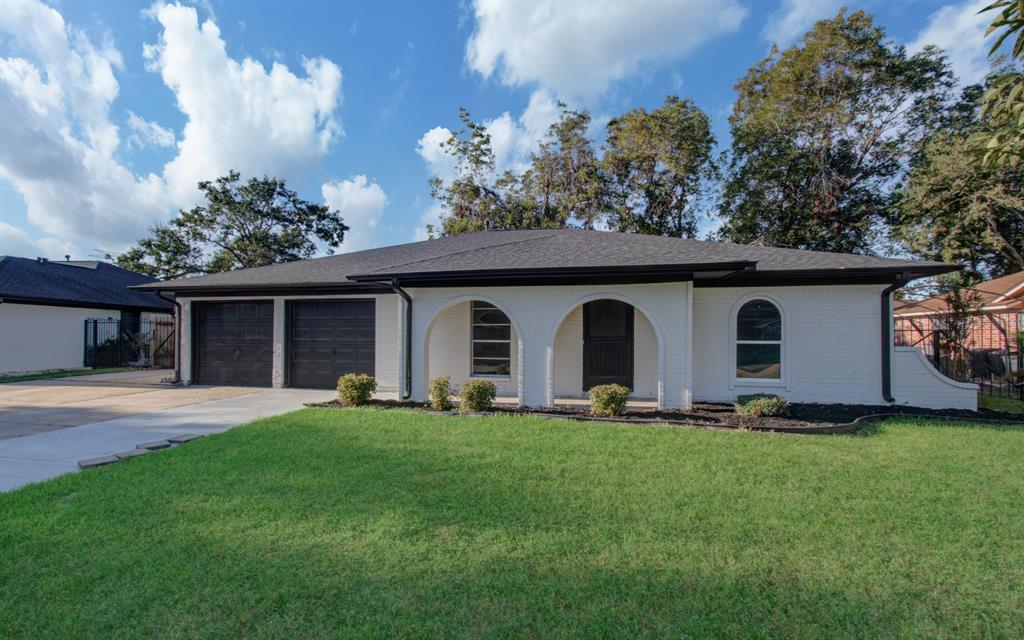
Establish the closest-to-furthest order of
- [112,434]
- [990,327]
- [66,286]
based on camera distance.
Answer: [112,434]
[990,327]
[66,286]

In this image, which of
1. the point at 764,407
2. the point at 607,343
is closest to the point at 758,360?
the point at 764,407

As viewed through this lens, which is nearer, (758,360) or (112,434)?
(112,434)

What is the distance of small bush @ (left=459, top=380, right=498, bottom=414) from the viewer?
8.44 meters

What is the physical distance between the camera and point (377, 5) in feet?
39.1

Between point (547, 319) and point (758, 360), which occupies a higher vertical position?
point (547, 319)

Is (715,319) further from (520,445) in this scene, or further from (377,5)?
(377,5)

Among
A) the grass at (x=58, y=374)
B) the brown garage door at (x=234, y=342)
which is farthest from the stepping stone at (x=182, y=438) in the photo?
the grass at (x=58, y=374)

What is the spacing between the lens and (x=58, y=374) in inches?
595

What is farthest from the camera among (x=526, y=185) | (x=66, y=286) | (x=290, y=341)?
(x=526, y=185)

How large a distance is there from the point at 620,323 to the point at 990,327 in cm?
1308

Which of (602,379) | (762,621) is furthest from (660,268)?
(762,621)

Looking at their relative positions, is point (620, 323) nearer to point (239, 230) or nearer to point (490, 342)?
point (490, 342)

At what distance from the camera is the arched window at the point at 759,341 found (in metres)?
9.45

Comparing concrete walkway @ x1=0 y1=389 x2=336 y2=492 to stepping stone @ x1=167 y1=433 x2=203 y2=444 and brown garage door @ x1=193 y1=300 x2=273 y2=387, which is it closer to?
stepping stone @ x1=167 y1=433 x2=203 y2=444
